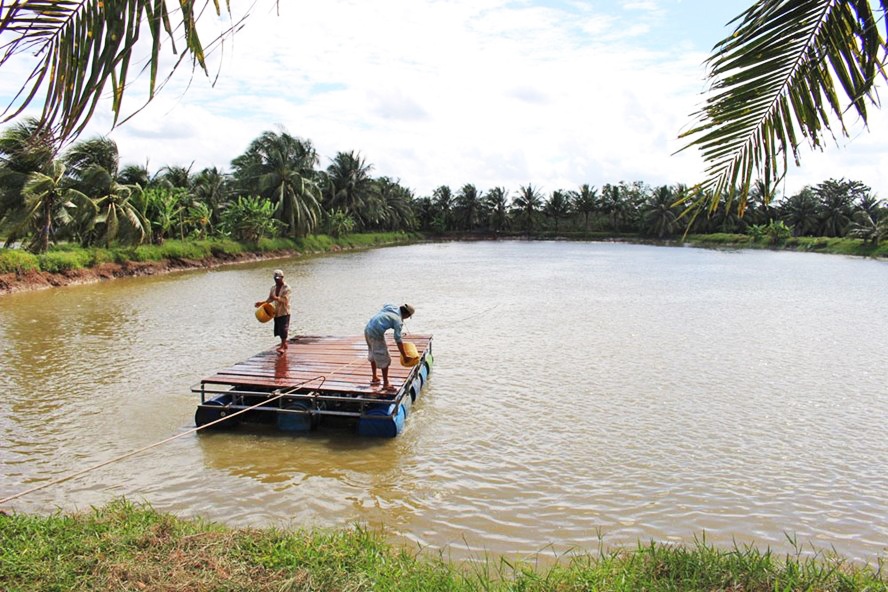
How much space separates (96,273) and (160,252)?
212 inches

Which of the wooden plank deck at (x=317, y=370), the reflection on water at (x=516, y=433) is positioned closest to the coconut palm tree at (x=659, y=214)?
the reflection on water at (x=516, y=433)

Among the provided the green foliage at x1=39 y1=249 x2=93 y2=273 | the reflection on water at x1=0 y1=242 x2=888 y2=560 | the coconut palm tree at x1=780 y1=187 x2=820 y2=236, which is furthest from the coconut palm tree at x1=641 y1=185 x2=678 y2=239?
the green foliage at x1=39 y1=249 x2=93 y2=273

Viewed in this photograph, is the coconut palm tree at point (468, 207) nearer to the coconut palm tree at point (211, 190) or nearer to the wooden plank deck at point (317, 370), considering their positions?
the coconut palm tree at point (211, 190)

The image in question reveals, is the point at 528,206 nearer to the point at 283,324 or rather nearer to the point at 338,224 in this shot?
the point at 338,224

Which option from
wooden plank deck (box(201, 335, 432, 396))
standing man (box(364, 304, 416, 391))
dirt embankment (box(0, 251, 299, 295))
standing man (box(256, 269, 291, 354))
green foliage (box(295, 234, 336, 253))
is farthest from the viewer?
green foliage (box(295, 234, 336, 253))

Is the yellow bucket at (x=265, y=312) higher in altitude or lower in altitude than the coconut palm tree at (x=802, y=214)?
lower

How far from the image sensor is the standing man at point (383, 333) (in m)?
8.06

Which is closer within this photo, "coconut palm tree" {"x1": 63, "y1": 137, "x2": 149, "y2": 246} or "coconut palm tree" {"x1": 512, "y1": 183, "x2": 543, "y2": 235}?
"coconut palm tree" {"x1": 63, "y1": 137, "x2": 149, "y2": 246}

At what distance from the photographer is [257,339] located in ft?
47.8

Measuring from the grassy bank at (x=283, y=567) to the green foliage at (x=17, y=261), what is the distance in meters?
20.1

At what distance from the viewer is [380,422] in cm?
782

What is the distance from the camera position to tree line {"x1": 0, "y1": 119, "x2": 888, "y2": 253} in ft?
69.2

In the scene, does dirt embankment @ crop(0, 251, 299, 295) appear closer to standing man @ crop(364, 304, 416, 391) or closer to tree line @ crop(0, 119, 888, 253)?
tree line @ crop(0, 119, 888, 253)

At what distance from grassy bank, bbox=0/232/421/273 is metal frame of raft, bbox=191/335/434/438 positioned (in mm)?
17222
